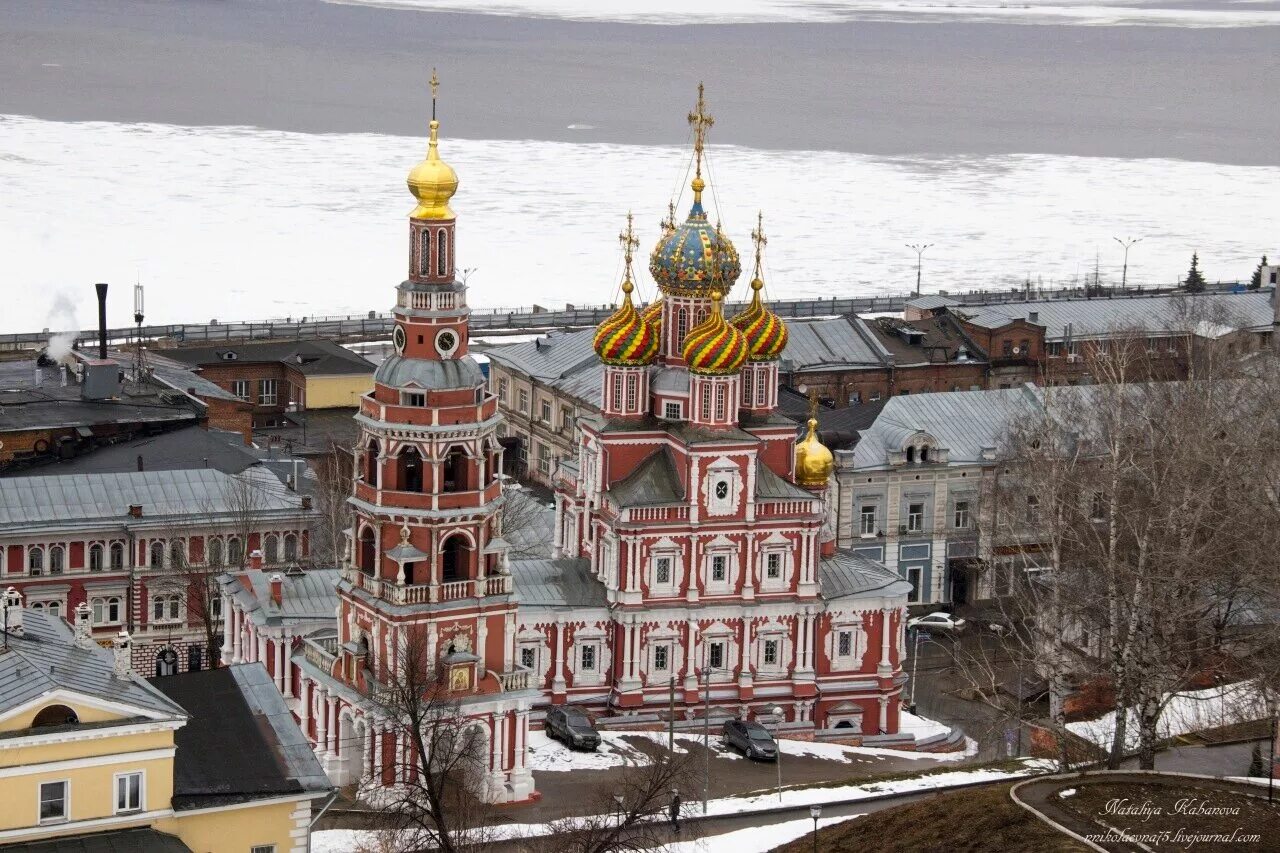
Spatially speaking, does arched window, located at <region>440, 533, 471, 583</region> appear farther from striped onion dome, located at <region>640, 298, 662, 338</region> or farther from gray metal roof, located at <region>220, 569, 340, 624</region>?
striped onion dome, located at <region>640, 298, 662, 338</region>

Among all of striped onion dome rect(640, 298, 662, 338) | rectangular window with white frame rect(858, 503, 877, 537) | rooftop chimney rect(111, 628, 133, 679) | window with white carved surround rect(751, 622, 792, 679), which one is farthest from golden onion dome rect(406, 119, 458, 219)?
rectangular window with white frame rect(858, 503, 877, 537)

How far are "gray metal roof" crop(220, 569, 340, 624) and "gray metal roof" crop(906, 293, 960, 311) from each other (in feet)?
136

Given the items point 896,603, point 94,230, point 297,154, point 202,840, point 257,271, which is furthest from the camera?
point 297,154

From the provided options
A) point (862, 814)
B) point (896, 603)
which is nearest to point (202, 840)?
point (862, 814)

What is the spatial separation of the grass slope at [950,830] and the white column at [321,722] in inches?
414

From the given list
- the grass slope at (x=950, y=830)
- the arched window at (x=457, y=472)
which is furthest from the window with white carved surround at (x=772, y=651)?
the grass slope at (x=950, y=830)

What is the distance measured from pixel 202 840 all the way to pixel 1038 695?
25.0 metres

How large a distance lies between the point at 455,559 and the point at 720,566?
8.72m

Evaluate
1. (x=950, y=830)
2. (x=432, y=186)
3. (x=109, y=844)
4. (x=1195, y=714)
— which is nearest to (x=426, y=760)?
(x=109, y=844)

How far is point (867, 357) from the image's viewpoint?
87.7 meters

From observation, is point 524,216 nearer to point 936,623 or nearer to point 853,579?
point 936,623

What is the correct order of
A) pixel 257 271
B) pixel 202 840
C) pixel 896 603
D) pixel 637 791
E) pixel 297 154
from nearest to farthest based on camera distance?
pixel 202 840
pixel 637 791
pixel 896 603
pixel 257 271
pixel 297 154

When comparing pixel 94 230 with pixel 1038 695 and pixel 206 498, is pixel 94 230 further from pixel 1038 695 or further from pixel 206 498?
pixel 1038 695

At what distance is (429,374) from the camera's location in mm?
49594
